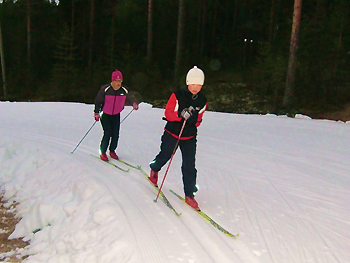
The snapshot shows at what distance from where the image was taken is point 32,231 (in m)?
4.01

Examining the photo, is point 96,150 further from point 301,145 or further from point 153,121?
point 301,145

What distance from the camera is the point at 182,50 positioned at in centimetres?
1989

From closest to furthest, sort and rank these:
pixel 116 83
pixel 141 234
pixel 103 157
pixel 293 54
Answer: pixel 141 234 → pixel 116 83 → pixel 103 157 → pixel 293 54

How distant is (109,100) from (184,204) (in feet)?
8.76

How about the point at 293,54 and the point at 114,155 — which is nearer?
the point at 114,155

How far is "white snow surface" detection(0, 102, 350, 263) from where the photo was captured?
316 cm

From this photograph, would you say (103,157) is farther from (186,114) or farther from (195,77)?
(195,77)

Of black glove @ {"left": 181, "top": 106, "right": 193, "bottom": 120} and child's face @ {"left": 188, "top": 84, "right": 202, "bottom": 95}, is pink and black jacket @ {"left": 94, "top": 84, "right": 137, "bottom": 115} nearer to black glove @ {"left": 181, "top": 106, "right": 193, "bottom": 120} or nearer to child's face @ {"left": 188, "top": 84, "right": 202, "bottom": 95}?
child's face @ {"left": 188, "top": 84, "right": 202, "bottom": 95}

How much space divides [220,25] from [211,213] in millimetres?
29505

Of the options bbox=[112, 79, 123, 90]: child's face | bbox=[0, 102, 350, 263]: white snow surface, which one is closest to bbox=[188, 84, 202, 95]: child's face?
bbox=[0, 102, 350, 263]: white snow surface

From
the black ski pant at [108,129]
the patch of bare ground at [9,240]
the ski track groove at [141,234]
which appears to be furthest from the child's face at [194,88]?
the patch of bare ground at [9,240]

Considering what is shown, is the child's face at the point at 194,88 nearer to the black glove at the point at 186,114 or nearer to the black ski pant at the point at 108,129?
the black glove at the point at 186,114

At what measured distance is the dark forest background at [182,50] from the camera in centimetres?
1545

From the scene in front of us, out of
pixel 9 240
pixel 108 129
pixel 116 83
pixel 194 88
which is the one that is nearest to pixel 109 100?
pixel 116 83
